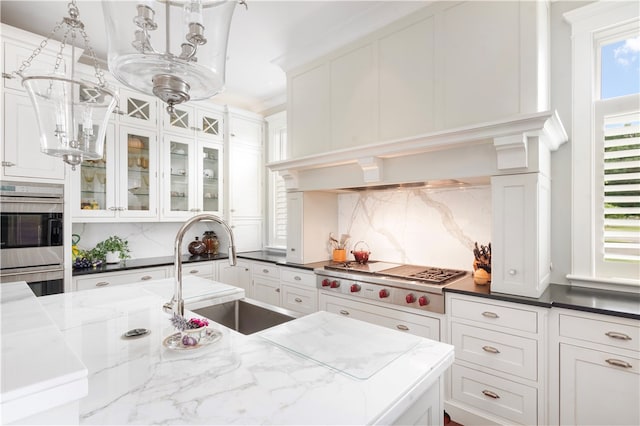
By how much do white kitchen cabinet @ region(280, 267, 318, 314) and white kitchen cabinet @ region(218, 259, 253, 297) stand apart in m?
0.67

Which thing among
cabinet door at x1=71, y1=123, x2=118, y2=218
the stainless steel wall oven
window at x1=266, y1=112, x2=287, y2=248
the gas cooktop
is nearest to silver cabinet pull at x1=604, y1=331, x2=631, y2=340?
the gas cooktop

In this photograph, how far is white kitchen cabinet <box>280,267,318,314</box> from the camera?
2.96 meters

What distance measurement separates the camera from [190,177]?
3.85m

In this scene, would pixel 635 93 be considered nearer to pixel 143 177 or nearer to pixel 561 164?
pixel 561 164

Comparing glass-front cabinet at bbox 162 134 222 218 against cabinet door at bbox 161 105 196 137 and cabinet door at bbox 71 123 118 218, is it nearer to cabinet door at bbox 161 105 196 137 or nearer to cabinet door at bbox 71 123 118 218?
cabinet door at bbox 161 105 196 137

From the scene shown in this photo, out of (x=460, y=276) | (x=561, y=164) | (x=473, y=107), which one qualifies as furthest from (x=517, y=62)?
(x=460, y=276)

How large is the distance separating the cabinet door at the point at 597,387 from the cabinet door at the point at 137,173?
3.73 m

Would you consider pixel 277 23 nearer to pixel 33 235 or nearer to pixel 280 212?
pixel 280 212

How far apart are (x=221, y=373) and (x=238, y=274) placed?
3.09m

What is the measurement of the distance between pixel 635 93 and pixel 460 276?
162 cm

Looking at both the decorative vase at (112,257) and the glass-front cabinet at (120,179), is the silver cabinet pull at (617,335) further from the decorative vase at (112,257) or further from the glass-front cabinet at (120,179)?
the decorative vase at (112,257)

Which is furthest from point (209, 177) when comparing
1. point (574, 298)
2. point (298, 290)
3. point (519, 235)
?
point (574, 298)

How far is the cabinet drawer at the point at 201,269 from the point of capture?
359cm

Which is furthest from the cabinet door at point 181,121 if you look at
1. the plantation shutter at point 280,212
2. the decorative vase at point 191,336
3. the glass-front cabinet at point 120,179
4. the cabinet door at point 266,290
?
the decorative vase at point 191,336
